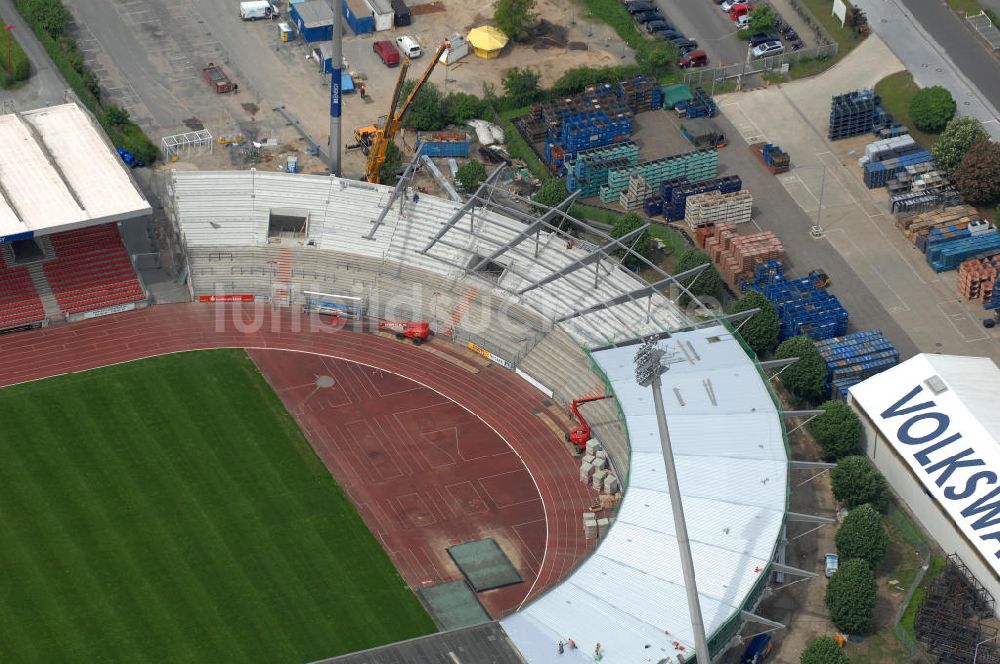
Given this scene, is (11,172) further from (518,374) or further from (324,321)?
(518,374)

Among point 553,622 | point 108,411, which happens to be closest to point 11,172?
point 108,411

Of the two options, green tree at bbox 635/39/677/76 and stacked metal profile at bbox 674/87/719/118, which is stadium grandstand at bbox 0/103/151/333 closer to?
stacked metal profile at bbox 674/87/719/118

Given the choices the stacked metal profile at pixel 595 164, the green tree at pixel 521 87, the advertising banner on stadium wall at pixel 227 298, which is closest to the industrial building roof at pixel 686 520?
the stacked metal profile at pixel 595 164

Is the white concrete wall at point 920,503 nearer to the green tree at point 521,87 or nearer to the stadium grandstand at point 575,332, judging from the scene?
the stadium grandstand at point 575,332

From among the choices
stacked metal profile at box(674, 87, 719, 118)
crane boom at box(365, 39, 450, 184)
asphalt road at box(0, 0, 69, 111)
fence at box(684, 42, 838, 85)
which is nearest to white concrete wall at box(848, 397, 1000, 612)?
stacked metal profile at box(674, 87, 719, 118)

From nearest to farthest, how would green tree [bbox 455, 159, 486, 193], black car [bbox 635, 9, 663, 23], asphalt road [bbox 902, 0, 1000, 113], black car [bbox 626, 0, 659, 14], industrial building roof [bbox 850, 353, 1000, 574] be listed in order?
industrial building roof [bbox 850, 353, 1000, 574], green tree [bbox 455, 159, 486, 193], asphalt road [bbox 902, 0, 1000, 113], black car [bbox 635, 9, 663, 23], black car [bbox 626, 0, 659, 14]
